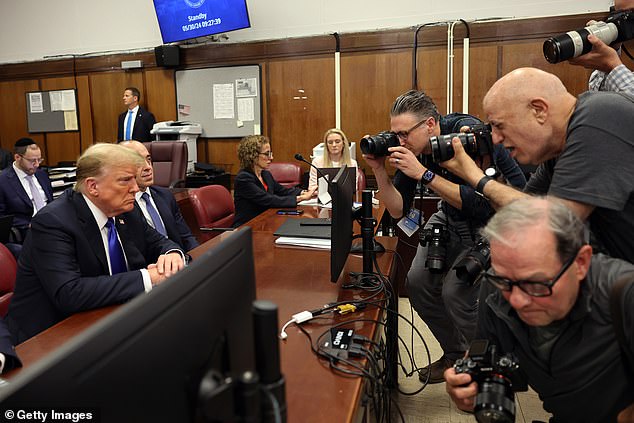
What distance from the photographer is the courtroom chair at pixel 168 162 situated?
4.82 m

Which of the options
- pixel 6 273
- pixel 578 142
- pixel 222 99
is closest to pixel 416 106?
pixel 578 142

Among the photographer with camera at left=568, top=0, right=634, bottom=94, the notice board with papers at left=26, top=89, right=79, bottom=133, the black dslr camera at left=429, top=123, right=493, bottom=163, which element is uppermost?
the notice board with papers at left=26, top=89, right=79, bottom=133

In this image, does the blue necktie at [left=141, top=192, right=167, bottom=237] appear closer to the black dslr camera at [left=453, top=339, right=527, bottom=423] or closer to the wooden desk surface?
the wooden desk surface

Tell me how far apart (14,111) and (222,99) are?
3.47 m

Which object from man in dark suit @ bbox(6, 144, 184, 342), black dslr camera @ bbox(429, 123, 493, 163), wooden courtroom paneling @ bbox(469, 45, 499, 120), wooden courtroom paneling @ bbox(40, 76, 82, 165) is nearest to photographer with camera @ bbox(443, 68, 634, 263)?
black dslr camera @ bbox(429, 123, 493, 163)

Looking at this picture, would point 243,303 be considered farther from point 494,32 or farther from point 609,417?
point 494,32

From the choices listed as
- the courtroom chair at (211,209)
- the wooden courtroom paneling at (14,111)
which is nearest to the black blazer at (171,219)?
the courtroom chair at (211,209)

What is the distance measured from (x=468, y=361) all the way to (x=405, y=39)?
471cm

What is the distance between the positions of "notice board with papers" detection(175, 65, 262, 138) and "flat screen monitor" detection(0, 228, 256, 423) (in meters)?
5.34

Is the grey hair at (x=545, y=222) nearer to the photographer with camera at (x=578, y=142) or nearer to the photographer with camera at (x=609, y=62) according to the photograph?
the photographer with camera at (x=578, y=142)

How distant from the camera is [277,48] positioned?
18.4ft

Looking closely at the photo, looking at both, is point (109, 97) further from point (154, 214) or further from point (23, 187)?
point (154, 214)

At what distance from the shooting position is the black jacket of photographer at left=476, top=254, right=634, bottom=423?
1056 mm

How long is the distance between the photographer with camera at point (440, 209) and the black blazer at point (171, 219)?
1127 millimetres
